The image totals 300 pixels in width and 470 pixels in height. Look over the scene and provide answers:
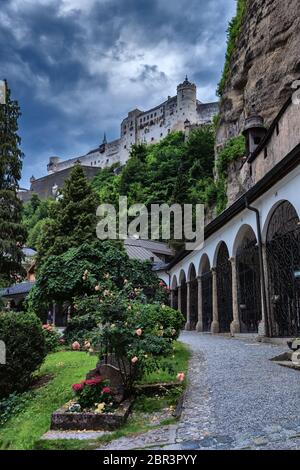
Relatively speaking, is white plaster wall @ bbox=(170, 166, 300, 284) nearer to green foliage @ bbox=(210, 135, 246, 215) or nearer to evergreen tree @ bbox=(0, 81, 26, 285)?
green foliage @ bbox=(210, 135, 246, 215)

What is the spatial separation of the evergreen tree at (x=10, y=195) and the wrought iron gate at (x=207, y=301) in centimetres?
1105

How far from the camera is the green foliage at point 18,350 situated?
7660 mm

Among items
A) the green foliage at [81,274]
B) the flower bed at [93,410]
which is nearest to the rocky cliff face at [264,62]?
the green foliage at [81,274]

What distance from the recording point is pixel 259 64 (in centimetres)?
2689

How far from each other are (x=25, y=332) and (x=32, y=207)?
327 feet

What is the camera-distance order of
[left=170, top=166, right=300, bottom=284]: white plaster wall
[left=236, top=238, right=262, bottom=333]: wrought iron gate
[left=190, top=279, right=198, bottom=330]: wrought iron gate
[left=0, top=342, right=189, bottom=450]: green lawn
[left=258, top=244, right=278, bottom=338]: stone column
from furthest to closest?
[left=190, top=279, right=198, bottom=330]: wrought iron gate
[left=236, top=238, right=262, bottom=333]: wrought iron gate
[left=258, top=244, right=278, bottom=338]: stone column
[left=170, top=166, right=300, bottom=284]: white plaster wall
[left=0, top=342, right=189, bottom=450]: green lawn

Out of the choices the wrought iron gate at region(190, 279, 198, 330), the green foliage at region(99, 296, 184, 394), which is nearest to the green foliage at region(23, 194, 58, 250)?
the wrought iron gate at region(190, 279, 198, 330)

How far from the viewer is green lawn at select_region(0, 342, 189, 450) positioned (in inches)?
194

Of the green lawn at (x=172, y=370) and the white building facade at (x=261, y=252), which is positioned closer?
the green lawn at (x=172, y=370)

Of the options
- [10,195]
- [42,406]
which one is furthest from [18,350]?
[10,195]

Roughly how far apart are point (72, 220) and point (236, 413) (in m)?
23.6

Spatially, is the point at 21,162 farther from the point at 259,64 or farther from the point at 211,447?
the point at 211,447

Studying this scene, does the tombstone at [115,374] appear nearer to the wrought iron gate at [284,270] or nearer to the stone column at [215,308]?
the wrought iron gate at [284,270]

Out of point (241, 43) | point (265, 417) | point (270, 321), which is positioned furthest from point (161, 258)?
point (265, 417)
